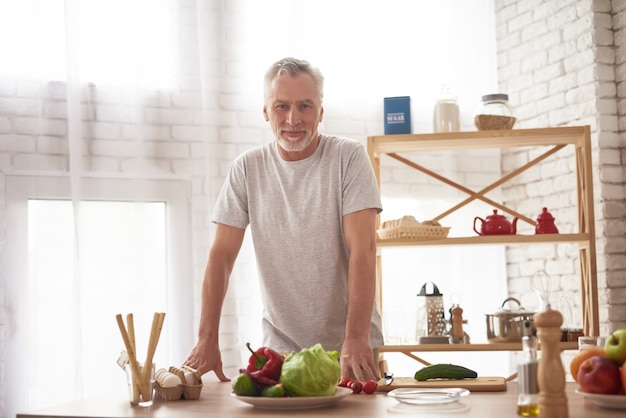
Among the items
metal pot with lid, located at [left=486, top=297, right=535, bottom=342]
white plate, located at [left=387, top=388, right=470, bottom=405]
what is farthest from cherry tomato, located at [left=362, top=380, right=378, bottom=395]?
metal pot with lid, located at [left=486, top=297, right=535, bottom=342]

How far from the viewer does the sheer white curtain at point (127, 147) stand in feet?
11.9

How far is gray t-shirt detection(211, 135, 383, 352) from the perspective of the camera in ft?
8.53

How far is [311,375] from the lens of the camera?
176cm

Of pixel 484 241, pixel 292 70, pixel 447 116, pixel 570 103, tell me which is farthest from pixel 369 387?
pixel 570 103

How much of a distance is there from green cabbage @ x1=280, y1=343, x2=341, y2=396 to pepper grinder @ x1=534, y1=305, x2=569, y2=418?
450mm

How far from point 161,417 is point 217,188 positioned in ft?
7.48

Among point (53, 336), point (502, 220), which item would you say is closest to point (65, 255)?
point (53, 336)

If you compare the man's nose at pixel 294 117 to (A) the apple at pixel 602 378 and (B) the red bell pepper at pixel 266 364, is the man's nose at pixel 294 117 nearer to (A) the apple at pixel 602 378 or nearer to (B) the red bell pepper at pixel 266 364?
(B) the red bell pepper at pixel 266 364

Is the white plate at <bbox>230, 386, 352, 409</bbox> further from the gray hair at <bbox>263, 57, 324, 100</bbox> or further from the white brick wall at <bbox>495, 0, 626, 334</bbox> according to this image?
the white brick wall at <bbox>495, 0, 626, 334</bbox>

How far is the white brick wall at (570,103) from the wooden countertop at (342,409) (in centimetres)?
208

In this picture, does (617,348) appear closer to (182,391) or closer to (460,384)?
(460,384)

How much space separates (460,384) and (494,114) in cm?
217

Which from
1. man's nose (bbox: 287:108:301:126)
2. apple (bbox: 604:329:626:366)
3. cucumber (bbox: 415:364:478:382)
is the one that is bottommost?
cucumber (bbox: 415:364:478:382)

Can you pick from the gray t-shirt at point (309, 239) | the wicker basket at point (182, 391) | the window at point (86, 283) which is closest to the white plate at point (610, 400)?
the wicker basket at point (182, 391)
